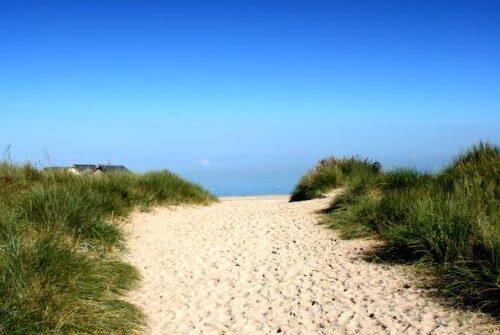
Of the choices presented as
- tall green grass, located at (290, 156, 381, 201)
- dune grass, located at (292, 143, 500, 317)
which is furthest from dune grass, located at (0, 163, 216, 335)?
tall green grass, located at (290, 156, 381, 201)

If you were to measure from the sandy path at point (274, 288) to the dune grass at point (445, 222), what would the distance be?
0.38m

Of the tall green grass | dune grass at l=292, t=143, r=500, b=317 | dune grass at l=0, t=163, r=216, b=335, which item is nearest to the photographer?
dune grass at l=0, t=163, r=216, b=335

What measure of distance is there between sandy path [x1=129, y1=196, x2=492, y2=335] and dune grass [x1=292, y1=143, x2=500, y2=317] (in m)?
0.38

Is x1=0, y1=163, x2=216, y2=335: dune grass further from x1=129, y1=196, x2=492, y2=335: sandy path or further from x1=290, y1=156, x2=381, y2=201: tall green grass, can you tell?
x1=290, y1=156, x2=381, y2=201: tall green grass

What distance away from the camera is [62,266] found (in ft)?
17.1

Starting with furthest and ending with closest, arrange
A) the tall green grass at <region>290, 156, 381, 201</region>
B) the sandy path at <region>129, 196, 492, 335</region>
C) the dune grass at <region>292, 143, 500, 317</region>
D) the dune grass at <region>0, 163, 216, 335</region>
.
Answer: the tall green grass at <region>290, 156, 381, 201</region> → the dune grass at <region>292, 143, 500, 317</region> → the sandy path at <region>129, 196, 492, 335</region> → the dune grass at <region>0, 163, 216, 335</region>

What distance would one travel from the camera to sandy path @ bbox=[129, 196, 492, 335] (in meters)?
5.04

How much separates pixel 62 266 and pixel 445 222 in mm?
4925

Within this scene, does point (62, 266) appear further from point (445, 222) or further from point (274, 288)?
point (445, 222)

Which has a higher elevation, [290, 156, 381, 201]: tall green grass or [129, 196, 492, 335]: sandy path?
[290, 156, 381, 201]: tall green grass

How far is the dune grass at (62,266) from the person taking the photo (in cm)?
431

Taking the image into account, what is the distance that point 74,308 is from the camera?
4.54 metres

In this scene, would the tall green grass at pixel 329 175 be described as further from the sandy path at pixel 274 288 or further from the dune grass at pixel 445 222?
the sandy path at pixel 274 288

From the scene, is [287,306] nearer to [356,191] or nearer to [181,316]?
[181,316]
